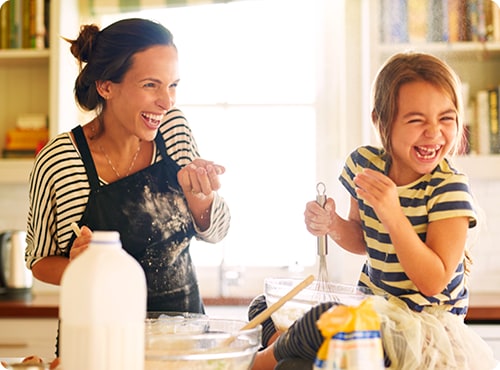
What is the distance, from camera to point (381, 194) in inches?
43.1

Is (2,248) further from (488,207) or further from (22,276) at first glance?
(488,207)

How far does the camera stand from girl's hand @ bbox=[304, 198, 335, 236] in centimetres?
129

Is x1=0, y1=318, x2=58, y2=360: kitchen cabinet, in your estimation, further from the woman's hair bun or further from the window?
the woman's hair bun

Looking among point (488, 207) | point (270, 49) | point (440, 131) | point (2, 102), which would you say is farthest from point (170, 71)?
point (488, 207)

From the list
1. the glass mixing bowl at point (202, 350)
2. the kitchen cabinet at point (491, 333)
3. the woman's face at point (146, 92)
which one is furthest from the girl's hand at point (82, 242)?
the kitchen cabinet at point (491, 333)

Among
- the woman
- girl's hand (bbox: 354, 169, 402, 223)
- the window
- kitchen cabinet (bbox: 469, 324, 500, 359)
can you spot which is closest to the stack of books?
the window

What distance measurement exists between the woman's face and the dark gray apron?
0.06 meters

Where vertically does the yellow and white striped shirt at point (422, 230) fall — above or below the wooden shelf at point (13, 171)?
below

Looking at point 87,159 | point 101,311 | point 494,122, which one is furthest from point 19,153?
point 101,311

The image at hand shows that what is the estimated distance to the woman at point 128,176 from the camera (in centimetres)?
141

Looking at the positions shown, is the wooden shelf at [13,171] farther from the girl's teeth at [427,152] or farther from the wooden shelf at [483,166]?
the girl's teeth at [427,152]

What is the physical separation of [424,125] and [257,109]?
102cm

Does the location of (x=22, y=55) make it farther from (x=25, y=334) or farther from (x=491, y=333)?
(x=491, y=333)

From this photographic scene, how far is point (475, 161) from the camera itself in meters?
2.48
